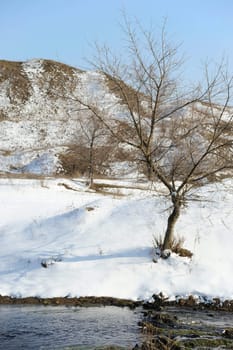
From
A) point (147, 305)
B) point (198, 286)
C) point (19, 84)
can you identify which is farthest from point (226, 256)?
point (19, 84)

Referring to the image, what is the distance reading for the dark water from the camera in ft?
28.2

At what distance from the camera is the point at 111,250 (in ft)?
45.7

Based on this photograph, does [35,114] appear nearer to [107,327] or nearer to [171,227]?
[171,227]

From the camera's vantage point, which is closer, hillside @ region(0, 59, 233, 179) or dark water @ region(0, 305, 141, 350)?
dark water @ region(0, 305, 141, 350)

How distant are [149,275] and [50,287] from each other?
2.71 m

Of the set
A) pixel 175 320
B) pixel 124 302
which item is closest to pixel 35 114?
pixel 124 302

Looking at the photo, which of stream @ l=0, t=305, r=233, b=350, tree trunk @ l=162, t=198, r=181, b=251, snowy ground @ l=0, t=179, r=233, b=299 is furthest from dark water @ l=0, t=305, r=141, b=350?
tree trunk @ l=162, t=198, r=181, b=251

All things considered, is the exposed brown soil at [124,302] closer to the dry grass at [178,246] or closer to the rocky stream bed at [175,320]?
the rocky stream bed at [175,320]

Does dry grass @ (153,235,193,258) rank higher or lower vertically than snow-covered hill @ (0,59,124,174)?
lower

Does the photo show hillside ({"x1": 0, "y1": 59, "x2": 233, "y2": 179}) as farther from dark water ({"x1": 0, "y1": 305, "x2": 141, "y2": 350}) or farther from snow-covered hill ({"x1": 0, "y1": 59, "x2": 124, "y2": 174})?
dark water ({"x1": 0, "y1": 305, "x2": 141, "y2": 350})

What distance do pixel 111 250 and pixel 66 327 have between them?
14.6ft

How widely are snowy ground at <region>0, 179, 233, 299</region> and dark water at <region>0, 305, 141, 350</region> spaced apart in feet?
3.52

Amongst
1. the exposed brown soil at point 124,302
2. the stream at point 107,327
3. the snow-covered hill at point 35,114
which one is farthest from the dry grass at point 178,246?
the snow-covered hill at point 35,114

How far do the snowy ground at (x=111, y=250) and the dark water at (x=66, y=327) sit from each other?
1071 mm
